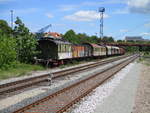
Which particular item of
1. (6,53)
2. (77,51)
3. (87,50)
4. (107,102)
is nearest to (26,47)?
(6,53)

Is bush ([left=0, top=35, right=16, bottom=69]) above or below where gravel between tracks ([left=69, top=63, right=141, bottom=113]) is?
above

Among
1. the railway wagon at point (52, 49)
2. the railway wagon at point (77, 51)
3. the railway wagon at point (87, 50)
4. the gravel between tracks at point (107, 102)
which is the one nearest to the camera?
the gravel between tracks at point (107, 102)

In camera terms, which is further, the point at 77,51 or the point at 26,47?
the point at 77,51

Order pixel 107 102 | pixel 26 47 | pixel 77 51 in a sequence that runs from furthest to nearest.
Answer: pixel 77 51 < pixel 26 47 < pixel 107 102

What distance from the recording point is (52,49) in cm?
2734

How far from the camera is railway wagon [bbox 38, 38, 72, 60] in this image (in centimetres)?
2719

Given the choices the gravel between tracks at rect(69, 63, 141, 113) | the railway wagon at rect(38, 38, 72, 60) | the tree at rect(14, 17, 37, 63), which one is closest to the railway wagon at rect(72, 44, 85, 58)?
the railway wagon at rect(38, 38, 72, 60)

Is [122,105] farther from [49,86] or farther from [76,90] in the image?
[49,86]

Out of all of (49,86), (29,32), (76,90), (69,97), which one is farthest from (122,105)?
(29,32)

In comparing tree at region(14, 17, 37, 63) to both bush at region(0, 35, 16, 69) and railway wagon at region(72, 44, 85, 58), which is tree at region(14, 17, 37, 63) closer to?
bush at region(0, 35, 16, 69)

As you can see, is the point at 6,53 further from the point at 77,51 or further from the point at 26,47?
the point at 77,51

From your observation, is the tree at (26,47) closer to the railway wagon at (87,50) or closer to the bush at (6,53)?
the bush at (6,53)

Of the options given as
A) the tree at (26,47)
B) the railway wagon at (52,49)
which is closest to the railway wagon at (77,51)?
the railway wagon at (52,49)

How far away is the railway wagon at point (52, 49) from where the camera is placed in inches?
1070
